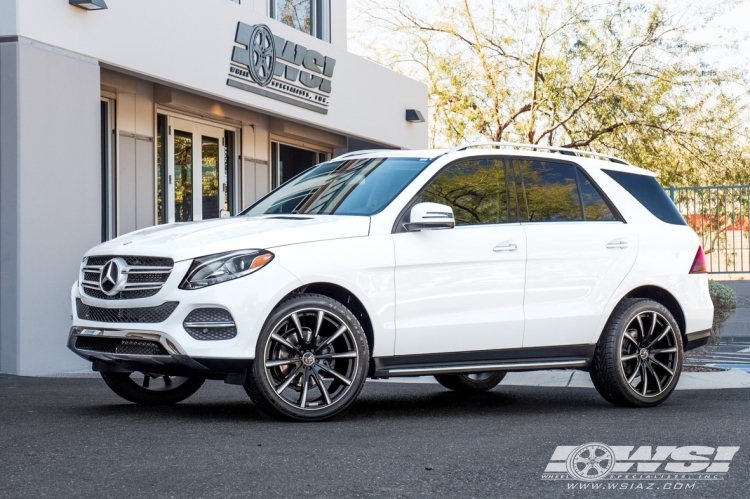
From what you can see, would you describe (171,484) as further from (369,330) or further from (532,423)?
(532,423)

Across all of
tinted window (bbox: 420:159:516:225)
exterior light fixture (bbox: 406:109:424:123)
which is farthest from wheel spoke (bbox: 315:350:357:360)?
exterior light fixture (bbox: 406:109:424:123)

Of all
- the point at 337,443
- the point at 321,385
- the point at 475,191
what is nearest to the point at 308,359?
the point at 321,385

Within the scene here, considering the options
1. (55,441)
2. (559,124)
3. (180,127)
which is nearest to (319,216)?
(55,441)

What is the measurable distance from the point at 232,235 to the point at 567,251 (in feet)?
8.11

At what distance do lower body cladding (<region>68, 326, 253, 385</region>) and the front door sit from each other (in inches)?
46.0

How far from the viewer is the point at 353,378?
663 cm

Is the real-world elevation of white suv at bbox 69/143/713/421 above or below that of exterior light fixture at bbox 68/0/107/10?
below

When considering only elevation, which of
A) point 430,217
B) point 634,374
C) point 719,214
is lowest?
point 634,374

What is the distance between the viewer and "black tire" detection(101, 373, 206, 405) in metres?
7.53

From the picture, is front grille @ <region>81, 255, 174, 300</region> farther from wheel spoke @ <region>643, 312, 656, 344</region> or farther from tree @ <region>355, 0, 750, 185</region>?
tree @ <region>355, 0, 750, 185</region>

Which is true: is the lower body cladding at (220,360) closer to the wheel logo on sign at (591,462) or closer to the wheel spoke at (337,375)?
the wheel spoke at (337,375)

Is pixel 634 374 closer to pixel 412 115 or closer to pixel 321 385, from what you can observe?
pixel 321 385

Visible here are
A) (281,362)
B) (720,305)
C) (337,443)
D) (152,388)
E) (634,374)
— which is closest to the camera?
(337,443)

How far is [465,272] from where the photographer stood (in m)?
7.17
